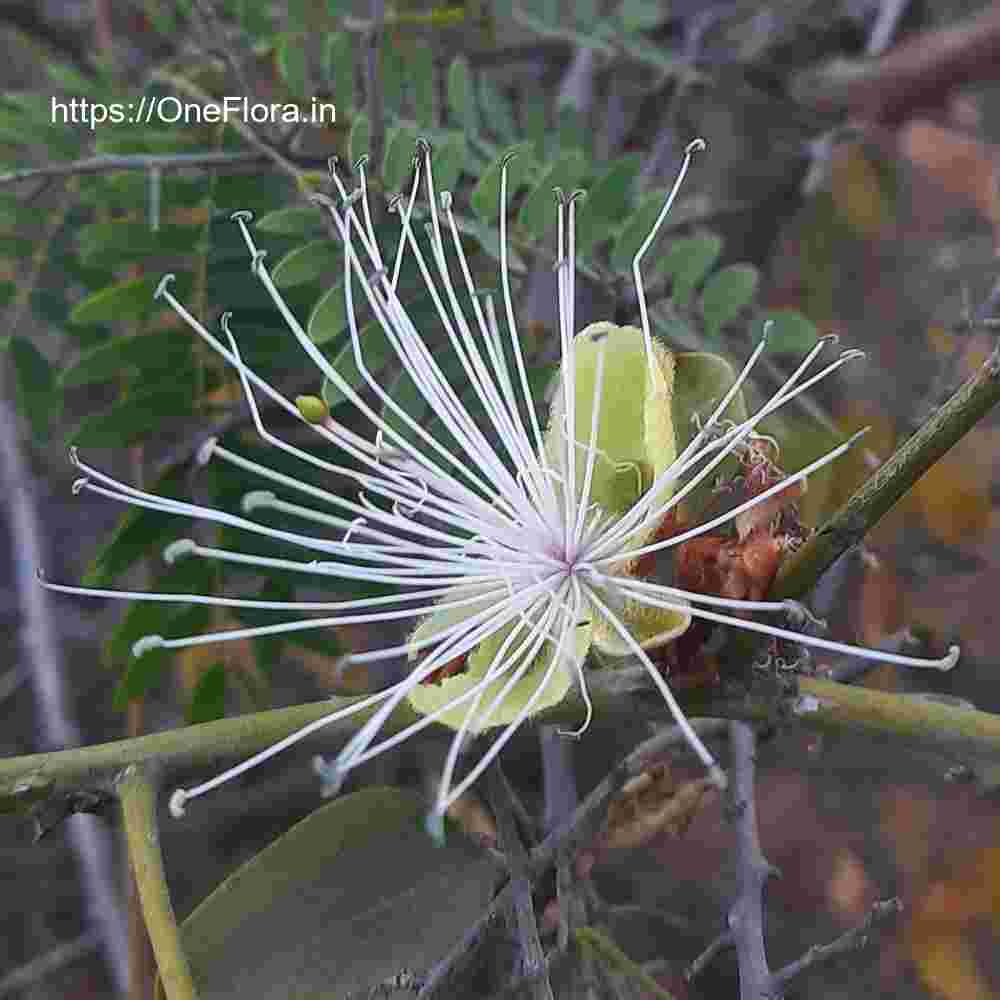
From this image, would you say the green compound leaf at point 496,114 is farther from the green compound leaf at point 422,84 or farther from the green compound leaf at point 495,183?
the green compound leaf at point 495,183

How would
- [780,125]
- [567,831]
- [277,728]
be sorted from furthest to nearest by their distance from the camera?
[780,125] < [567,831] < [277,728]

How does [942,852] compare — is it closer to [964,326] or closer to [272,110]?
[964,326]

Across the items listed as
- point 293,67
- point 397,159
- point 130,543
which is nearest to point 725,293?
point 397,159

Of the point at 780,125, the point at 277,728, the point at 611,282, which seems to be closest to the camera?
the point at 277,728

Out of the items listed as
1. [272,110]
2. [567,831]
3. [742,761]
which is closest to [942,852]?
[742,761]

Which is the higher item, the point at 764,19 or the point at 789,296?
the point at 764,19

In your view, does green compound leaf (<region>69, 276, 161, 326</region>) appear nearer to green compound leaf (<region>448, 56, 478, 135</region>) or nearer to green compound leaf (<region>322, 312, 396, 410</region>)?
green compound leaf (<region>322, 312, 396, 410</region>)
